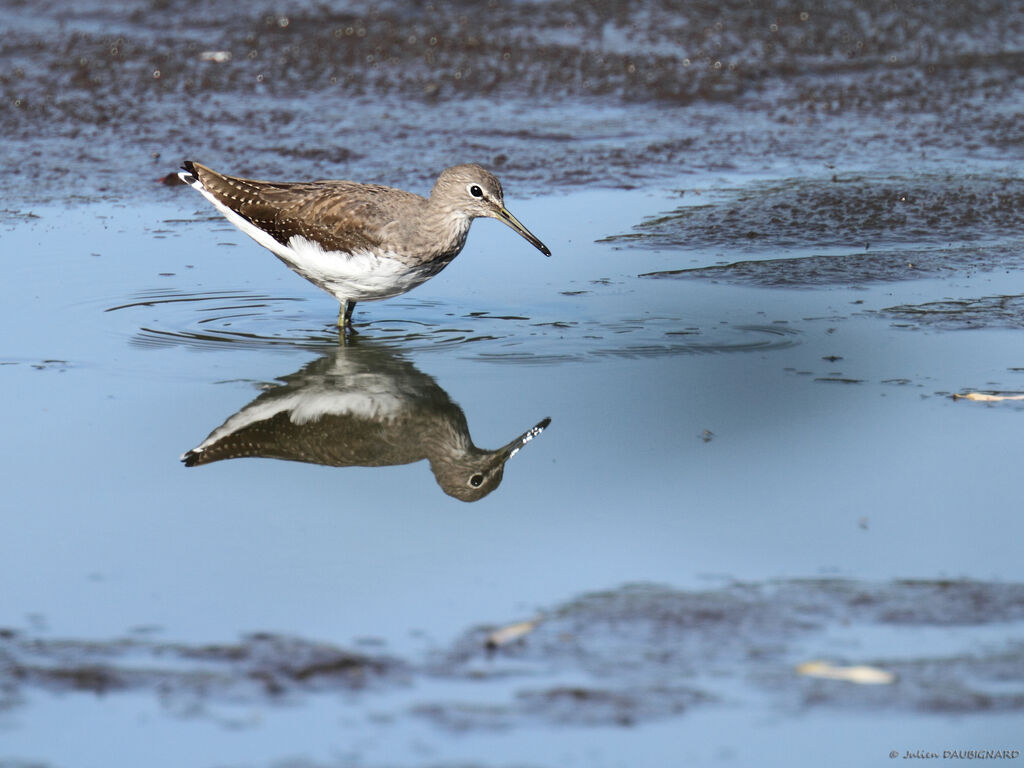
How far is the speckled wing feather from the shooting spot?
282 inches

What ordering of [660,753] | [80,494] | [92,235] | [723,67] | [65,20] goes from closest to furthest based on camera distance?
[660,753]
[80,494]
[92,235]
[723,67]
[65,20]

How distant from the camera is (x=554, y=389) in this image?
6324mm

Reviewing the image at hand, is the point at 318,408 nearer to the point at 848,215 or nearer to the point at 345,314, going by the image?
the point at 345,314

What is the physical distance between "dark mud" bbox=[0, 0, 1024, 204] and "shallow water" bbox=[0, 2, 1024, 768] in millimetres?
50

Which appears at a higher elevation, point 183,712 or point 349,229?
point 349,229

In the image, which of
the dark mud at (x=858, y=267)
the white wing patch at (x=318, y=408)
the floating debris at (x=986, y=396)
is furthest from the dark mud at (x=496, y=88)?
the floating debris at (x=986, y=396)

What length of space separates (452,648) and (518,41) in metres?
8.98

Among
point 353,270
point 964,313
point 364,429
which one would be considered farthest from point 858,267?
point 364,429

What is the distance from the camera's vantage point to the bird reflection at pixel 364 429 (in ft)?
18.3

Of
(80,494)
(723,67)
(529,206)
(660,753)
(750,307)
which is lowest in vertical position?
(660,753)

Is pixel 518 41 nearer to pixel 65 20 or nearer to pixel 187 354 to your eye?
pixel 65 20

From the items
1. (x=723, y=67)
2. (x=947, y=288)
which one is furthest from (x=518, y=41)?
(x=947, y=288)

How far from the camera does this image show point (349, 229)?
7.20 m

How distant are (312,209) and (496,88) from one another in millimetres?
4392
